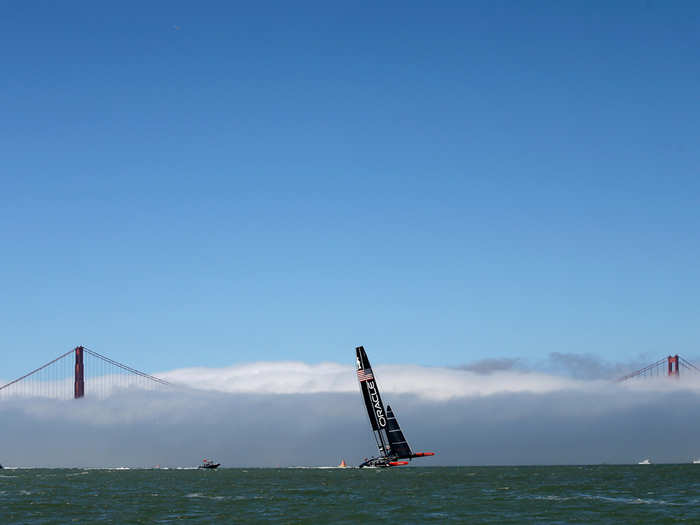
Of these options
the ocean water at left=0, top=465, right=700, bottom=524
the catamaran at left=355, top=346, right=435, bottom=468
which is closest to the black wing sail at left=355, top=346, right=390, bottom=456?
the catamaran at left=355, top=346, right=435, bottom=468

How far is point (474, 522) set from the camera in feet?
216

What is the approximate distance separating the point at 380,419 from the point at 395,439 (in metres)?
4.54

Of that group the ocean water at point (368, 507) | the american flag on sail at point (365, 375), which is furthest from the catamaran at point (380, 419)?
the ocean water at point (368, 507)

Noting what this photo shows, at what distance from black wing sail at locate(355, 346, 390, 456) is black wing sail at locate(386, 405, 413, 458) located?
826 mm

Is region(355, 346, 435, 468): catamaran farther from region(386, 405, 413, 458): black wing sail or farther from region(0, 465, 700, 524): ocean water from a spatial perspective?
region(0, 465, 700, 524): ocean water

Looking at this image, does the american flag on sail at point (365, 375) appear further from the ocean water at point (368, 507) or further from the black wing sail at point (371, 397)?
the ocean water at point (368, 507)

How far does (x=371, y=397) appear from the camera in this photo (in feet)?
505

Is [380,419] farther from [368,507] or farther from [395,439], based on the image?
[368,507]

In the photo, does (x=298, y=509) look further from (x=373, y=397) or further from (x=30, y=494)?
(x=373, y=397)

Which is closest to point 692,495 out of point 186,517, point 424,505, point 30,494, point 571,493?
point 571,493

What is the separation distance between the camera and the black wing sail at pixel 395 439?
15412 centimetres

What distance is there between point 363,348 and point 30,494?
61.7 meters

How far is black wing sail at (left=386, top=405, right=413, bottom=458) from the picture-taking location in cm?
15412

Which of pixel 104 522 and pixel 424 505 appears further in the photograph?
pixel 424 505
